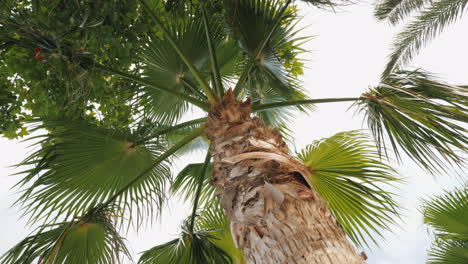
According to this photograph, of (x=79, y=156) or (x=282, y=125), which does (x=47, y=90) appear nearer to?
(x=79, y=156)

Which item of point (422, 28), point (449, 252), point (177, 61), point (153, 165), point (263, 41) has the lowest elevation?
point (449, 252)

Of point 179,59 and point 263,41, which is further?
point 179,59

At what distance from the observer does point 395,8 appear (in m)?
7.47

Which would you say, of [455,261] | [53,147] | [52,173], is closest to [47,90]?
[53,147]

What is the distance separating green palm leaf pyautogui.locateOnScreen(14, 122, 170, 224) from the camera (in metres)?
2.21

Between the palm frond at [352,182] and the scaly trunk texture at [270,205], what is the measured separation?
85 centimetres

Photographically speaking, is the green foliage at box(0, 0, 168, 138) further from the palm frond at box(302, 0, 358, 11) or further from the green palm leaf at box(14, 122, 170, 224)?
the palm frond at box(302, 0, 358, 11)

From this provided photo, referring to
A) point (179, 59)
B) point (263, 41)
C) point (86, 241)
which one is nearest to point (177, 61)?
point (179, 59)

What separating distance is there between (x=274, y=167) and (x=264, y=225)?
1.01ft

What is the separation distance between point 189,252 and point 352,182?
1.53 metres

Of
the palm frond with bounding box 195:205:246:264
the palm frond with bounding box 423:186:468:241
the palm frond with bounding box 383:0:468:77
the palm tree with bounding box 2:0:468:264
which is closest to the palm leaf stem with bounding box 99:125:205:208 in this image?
the palm tree with bounding box 2:0:468:264

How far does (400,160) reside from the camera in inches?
75.0

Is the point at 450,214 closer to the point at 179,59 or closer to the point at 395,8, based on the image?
the point at 179,59

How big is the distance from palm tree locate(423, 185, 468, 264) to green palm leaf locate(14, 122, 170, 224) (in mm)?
3370
